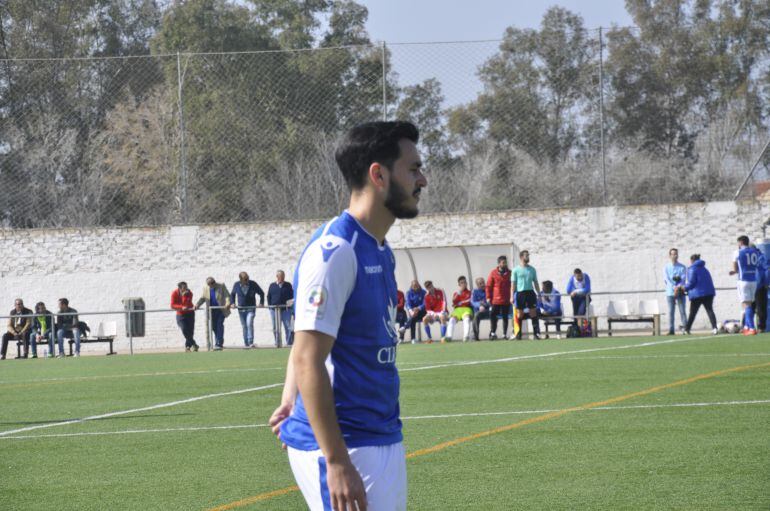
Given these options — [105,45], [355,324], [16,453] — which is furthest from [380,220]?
[105,45]

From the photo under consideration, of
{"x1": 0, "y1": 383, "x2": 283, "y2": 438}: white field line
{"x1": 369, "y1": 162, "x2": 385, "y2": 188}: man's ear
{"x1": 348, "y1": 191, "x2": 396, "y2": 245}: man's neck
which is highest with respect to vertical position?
{"x1": 369, "y1": 162, "x2": 385, "y2": 188}: man's ear

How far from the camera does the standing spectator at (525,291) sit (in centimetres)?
2702

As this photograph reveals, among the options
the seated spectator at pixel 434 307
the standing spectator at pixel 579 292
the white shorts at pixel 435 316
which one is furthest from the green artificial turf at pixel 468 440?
the standing spectator at pixel 579 292

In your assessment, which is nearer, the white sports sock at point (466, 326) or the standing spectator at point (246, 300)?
the white sports sock at point (466, 326)

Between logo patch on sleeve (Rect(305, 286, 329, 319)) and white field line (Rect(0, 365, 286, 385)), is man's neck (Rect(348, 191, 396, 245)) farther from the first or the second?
white field line (Rect(0, 365, 286, 385))

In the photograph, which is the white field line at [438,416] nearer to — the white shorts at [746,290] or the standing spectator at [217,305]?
the white shorts at [746,290]

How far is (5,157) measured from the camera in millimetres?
34531

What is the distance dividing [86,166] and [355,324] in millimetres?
34815

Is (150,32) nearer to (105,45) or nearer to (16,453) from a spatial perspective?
(105,45)

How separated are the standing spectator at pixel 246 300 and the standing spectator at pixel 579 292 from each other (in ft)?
24.6

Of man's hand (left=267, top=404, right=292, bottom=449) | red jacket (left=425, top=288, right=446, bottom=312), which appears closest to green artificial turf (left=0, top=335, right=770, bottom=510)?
man's hand (left=267, top=404, right=292, bottom=449)

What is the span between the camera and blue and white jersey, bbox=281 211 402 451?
3.67 m

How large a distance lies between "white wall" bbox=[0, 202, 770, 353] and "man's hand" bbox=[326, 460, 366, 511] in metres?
28.7

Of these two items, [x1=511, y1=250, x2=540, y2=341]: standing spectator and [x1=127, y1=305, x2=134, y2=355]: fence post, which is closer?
[x1=511, y1=250, x2=540, y2=341]: standing spectator
